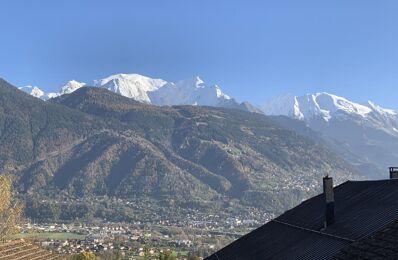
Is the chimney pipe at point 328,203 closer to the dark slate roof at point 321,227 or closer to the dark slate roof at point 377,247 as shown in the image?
the dark slate roof at point 321,227

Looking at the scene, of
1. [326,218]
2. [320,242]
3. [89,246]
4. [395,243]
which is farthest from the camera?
[89,246]

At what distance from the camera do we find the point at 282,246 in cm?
2533

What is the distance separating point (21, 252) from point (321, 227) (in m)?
18.4

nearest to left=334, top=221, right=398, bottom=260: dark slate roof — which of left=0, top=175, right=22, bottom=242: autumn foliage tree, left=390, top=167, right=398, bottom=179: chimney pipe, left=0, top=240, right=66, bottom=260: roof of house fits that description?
left=390, top=167, right=398, bottom=179: chimney pipe

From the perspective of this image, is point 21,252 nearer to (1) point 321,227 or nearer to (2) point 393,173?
(1) point 321,227

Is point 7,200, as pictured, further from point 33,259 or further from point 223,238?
point 223,238

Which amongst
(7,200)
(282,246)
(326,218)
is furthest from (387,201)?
(7,200)

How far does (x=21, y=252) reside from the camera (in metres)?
33.8

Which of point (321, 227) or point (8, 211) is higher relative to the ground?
point (8, 211)

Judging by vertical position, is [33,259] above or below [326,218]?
below

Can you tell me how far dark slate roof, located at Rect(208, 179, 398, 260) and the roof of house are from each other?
10.9 metres

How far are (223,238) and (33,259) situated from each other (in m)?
161

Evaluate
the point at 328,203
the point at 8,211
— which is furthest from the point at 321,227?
the point at 8,211

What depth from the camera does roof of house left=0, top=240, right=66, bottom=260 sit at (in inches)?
1287
